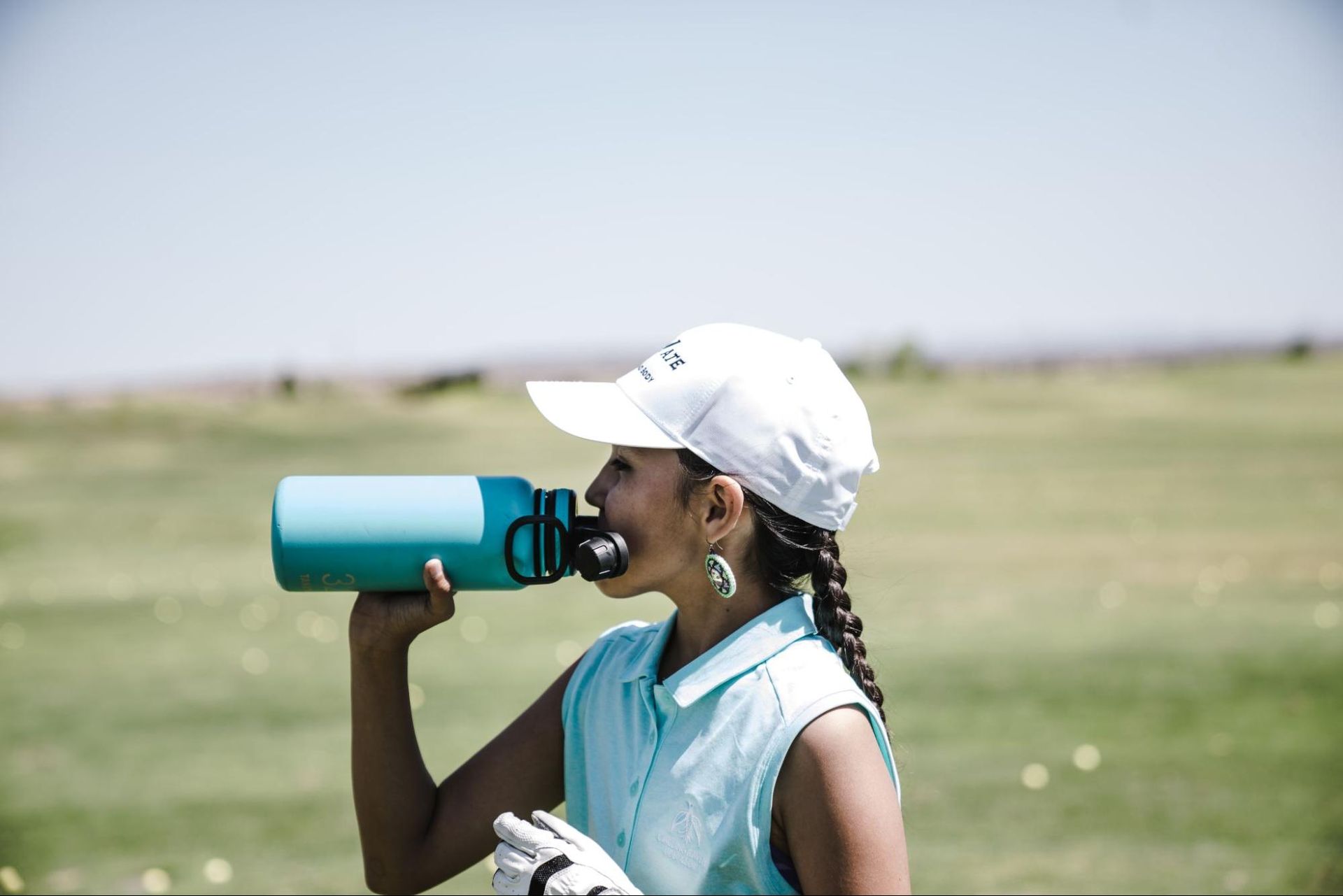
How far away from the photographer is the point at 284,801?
21.3 ft

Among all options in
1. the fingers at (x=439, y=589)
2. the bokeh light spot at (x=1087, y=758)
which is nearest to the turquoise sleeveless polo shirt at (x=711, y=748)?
the fingers at (x=439, y=589)

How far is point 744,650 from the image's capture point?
2217 mm

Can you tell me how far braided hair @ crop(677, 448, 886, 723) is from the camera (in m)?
2.29

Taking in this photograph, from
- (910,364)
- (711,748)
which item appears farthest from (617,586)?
(910,364)

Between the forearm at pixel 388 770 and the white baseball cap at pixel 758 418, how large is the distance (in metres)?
0.65

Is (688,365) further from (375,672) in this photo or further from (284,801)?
(284,801)

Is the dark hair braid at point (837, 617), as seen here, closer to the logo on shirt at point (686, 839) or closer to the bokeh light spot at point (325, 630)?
the logo on shirt at point (686, 839)

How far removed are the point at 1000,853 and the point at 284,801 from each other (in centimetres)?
348

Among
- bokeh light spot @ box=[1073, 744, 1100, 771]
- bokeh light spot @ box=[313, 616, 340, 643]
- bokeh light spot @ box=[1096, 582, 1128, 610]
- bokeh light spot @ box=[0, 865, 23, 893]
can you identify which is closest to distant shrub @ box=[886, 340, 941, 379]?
bokeh light spot @ box=[1096, 582, 1128, 610]

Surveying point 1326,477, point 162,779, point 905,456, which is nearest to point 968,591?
point 162,779

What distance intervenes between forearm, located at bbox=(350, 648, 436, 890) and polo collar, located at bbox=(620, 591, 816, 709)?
22.3 inches

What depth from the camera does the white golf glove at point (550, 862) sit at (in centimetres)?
A: 210

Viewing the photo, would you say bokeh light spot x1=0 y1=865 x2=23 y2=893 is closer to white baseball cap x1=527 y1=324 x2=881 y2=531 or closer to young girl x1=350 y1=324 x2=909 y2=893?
young girl x1=350 y1=324 x2=909 y2=893

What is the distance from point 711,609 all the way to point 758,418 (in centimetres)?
39
